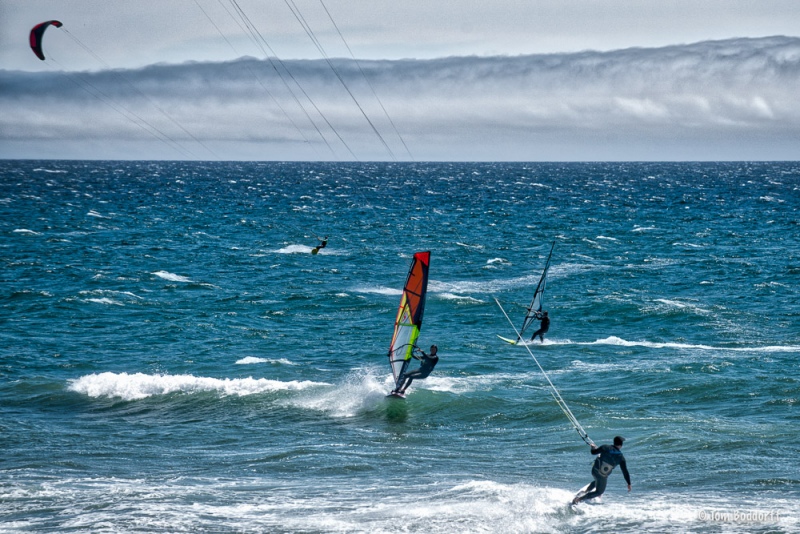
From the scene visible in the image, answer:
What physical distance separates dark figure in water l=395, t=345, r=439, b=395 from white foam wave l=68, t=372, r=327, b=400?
14.6ft

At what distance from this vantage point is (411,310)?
947 inches

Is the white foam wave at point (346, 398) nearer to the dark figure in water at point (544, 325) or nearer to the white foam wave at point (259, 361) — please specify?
the white foam wave at point (259, 361)

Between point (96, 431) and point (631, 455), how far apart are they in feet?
48.5

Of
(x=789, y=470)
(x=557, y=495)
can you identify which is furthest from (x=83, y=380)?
(x=789, y=470)

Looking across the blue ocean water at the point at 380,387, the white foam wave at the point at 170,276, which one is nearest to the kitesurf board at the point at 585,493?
the blue ocean water at the point at 380,387

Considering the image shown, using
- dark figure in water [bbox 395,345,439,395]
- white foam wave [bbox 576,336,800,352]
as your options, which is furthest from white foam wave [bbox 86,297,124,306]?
white foam wave [bbox 576,336,800,352]

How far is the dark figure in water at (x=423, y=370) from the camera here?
24047 mm

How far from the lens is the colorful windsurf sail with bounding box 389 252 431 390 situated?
2364cm

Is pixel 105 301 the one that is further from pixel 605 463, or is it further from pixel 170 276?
pixel 605 463

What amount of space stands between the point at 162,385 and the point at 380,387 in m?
7.48

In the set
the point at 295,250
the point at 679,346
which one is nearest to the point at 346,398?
the point at 679,346

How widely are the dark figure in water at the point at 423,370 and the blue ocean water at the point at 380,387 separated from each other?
101 centimetres

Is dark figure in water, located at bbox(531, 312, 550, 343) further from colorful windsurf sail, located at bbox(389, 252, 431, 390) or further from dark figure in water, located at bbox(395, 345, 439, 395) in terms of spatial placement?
colorful windsurf sail, located at bbox(389, 252, 431, 390)

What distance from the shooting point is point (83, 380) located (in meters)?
28.8
